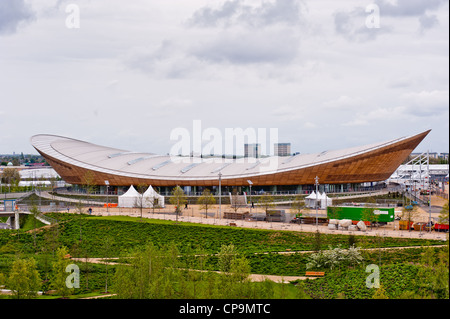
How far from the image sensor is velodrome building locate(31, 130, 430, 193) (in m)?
47.9

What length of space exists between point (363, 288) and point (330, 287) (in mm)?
1379

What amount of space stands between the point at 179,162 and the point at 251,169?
965cm

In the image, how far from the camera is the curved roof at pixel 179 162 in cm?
4806

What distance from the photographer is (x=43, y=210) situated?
4409 cm

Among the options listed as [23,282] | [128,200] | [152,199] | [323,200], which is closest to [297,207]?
[323,200]

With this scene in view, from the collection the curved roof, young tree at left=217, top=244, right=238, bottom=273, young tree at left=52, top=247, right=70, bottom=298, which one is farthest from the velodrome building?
young tree at left=52, top=247, right=70, bottom=298

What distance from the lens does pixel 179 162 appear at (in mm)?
55438

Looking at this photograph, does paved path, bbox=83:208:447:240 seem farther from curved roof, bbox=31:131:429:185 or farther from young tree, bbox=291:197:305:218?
curved roof, bbox=31:131:429:185

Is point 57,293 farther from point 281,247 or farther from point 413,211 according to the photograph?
point 413,211

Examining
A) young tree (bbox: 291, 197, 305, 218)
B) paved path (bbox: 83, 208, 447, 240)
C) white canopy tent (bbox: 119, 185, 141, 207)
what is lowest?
paved path (bbox: 83, 208, 447, 240)

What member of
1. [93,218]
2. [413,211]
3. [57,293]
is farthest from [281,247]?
[93,218]

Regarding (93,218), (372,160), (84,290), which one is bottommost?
(84,290)
